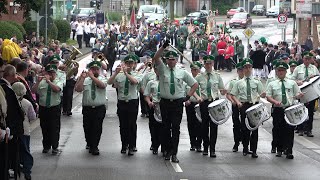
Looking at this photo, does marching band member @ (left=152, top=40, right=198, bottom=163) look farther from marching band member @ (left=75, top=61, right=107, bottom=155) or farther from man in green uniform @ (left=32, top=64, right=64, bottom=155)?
man in green uniform @ (left=32, top=64, right=64, bottom=155)

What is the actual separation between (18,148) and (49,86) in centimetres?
388

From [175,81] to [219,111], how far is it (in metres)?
1.34

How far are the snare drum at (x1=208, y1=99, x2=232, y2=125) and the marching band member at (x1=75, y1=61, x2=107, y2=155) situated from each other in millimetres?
2094

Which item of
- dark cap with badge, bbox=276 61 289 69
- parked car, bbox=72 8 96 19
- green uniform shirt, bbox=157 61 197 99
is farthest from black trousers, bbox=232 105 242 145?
parked car, bbox=72 8 96 19

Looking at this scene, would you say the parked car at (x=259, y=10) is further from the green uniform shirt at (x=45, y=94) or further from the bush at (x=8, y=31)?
the green uniform shirt at (x=45, y=94)

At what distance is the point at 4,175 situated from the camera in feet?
43.7

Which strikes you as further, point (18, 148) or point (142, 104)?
point (142, 104)

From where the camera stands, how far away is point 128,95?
60.6ft

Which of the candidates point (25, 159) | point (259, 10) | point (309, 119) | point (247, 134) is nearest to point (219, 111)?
point (247, 134)

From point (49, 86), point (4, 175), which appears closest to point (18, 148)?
point (4, 175)

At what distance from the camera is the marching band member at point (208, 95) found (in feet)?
61.3

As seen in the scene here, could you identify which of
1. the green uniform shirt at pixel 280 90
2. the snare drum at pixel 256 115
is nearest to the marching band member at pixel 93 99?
the snare drum at pixel 256 115

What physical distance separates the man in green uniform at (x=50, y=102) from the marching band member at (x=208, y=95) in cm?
282

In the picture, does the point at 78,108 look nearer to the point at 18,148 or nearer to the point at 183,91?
the point at 183,91
